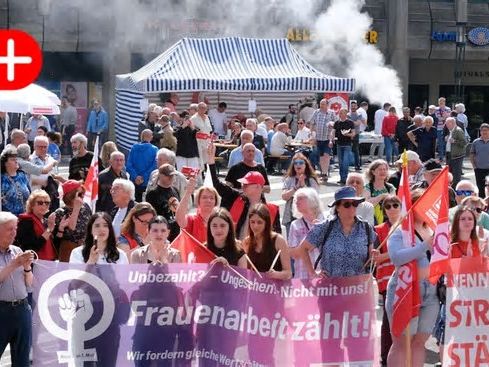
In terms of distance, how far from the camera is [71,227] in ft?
33.8


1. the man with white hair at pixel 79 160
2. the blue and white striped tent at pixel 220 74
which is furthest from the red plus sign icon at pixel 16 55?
the blue and white striped tent at pixel 220 74

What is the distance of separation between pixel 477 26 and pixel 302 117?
12.7m

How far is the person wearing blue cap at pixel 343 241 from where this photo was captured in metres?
9.10

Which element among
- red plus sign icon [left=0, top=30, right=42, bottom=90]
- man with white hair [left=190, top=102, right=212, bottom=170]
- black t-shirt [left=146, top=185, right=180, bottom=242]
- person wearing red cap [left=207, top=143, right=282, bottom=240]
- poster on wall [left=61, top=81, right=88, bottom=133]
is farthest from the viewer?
poster on wall [left=61, top=81, right=88, bottom=133]

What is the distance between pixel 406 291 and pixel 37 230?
3.06 m

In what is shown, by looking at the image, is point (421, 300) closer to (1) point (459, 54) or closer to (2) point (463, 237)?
(2) point (463, 237)

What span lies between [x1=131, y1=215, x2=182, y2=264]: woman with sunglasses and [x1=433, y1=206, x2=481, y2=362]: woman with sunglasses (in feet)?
6.51

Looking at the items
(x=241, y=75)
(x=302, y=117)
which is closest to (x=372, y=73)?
(x=302, y=117)

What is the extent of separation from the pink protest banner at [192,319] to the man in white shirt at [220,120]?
68.0 feet

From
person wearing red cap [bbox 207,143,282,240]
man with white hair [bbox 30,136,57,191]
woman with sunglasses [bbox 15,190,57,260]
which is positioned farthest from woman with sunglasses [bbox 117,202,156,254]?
man with white hair [bbox 30,136,57,191]

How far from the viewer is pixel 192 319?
8.71 m

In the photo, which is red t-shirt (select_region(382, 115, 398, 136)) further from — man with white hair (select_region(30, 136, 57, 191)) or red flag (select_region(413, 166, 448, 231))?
red flag (select_region(413, 166, 448, 231))

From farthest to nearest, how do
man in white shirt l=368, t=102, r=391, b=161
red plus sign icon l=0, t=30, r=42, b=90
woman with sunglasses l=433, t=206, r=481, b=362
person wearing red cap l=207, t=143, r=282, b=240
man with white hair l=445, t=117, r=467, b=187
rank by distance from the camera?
man in white shirt l=368, t=102, r=391, b=161
man with white hair l=445, t=117, r=467, b=187
person wearing red cap l=207, t=143, r=282, b=240
red plus sign icon l=0, t=30, r=42, b=90
woman with sunglasses l=433, t=206, r=481, b=362

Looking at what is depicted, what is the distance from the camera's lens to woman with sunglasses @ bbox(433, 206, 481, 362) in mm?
9281
